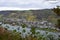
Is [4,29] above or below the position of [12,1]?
below

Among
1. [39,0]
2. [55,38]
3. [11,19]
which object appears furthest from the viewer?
[39,0]

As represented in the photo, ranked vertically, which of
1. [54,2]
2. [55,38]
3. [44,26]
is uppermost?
[54,2]

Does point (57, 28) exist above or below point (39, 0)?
below

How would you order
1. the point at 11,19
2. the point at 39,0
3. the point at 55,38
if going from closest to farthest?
the point at 55,38
the point at 11,19
the point at 39,0

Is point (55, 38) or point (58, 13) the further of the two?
point (58, 13)

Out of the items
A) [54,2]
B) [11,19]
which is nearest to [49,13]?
[54,2]

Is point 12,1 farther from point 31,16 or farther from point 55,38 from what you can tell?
point 55,38

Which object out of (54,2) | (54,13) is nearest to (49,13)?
(54,13)

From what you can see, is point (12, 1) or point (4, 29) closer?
point (4, 29)

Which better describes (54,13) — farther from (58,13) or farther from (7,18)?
(7,18)

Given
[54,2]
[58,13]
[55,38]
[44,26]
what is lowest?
[55,38]
